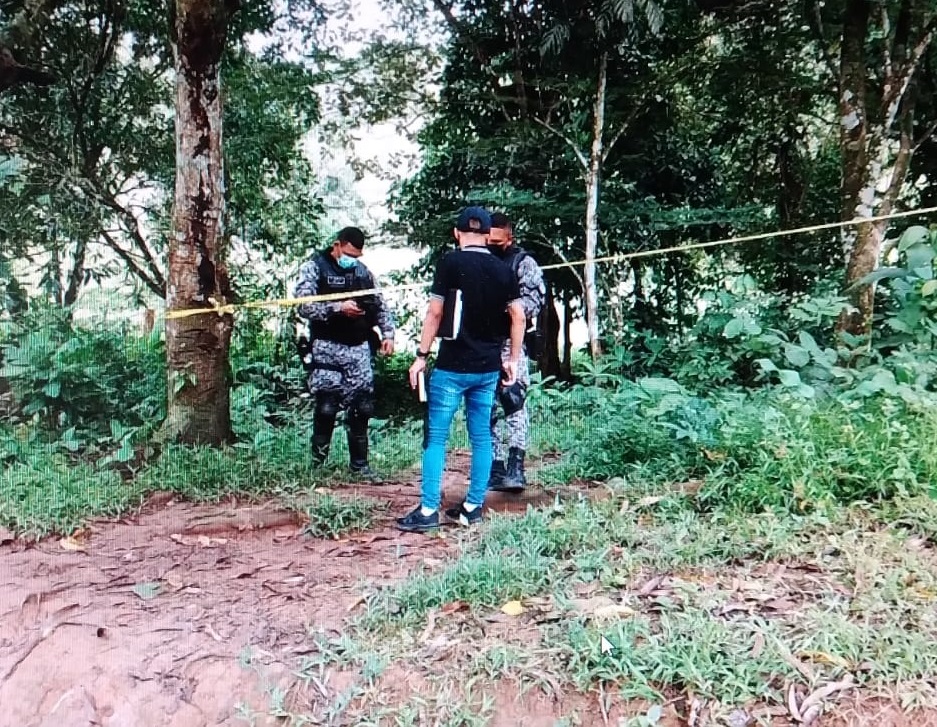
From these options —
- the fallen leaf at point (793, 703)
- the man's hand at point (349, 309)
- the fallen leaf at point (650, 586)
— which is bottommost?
the fallen leaf at point (793, 703)

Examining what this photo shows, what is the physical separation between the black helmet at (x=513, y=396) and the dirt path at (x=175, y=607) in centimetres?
53

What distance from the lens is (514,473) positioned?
4.22 meters

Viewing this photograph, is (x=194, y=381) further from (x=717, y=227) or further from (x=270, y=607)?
(x=717, y=227)

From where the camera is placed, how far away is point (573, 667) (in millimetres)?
2359

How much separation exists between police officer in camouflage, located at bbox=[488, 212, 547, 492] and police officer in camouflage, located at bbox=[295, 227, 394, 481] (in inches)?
34.1

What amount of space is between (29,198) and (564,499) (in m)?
5.93

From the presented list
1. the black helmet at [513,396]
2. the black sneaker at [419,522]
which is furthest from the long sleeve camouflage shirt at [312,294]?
the black sneaker at [419,522]

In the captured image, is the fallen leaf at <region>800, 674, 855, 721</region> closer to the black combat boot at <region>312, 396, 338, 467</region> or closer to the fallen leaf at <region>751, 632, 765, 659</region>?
the fallen leaf at <region>751, 632, 765, 659</region>

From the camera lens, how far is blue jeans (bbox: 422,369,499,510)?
3.62m

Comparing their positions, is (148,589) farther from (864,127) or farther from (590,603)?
(864,127)

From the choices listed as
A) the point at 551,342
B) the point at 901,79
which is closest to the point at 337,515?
the point at 551,342

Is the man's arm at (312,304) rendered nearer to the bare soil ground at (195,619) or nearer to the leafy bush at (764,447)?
the bare soil ground at (195,619)

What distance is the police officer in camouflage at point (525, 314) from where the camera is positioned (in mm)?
4078

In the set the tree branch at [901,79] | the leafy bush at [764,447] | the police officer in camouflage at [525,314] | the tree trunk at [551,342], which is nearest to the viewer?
the leafy bush at [764,447]
